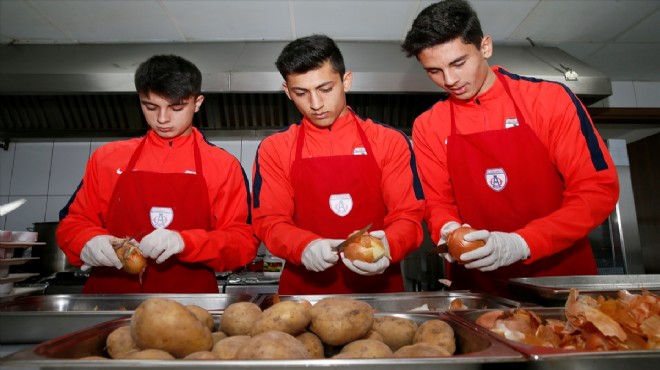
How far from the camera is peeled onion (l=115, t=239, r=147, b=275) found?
1715 millimetres

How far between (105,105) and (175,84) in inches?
84.5

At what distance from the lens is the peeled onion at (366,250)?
1480 mm

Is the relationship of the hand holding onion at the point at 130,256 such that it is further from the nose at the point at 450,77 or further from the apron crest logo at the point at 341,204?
the nose at the point at 450,77

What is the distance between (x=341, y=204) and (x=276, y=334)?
1283 mm

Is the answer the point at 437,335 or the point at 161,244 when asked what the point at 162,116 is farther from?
the point at 437,335

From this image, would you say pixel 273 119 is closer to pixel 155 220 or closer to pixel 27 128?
pixel 155 220

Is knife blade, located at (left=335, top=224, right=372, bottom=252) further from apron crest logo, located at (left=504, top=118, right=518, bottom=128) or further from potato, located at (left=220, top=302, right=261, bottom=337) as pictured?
apron crest logo, located at (left=504, top=118, right=518, bottom=128)

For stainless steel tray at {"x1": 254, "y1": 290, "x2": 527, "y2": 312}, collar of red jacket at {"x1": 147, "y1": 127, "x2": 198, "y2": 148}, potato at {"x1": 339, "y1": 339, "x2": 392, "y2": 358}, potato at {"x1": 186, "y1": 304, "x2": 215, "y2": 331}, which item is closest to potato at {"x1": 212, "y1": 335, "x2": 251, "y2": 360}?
potato at {"x1": 186, "y1": 304, "x2": 215, "y2": 331}

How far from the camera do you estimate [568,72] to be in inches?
136

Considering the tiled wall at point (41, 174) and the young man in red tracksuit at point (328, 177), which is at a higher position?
the tiled wall at point (41, 174)

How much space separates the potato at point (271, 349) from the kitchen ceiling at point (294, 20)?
2.96 metres

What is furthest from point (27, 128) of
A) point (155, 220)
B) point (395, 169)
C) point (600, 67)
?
point (600, 67)

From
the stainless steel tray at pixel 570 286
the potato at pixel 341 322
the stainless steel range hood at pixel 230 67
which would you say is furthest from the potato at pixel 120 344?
the stainless steel range hood at pixel 230 67

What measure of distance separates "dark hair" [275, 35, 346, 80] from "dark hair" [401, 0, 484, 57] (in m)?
0.40
